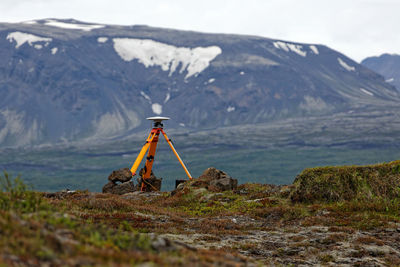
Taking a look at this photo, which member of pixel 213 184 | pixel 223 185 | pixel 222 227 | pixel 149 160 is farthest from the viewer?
pixel 149 160

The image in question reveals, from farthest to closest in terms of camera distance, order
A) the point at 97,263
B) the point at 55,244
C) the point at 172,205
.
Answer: the point at 172,205, the point at 55,244, the point at 97,263

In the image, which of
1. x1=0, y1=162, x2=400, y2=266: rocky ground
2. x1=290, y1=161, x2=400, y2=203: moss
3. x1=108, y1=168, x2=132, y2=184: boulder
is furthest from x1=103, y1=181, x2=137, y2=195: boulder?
x1=290, y1=161, x2=400, y2=203: moss

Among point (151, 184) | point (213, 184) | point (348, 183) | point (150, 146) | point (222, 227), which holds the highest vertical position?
point (150, 146)

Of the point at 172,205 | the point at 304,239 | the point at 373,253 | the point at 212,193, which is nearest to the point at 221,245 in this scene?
the point at 304,239

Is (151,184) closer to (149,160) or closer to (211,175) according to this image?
(149,160)

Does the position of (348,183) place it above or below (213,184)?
above

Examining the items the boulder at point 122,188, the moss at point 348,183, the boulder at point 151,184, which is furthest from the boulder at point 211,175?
the moss at point 348,183

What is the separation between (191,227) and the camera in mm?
18406

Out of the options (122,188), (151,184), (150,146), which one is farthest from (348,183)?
(122,188)

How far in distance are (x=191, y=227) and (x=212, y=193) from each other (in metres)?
11.0

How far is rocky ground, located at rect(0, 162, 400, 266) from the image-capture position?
27.6 ft

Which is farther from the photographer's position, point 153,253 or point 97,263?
point 153,253

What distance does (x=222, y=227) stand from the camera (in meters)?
18.8

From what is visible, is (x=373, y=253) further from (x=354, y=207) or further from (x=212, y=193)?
(x=212, y=193)
